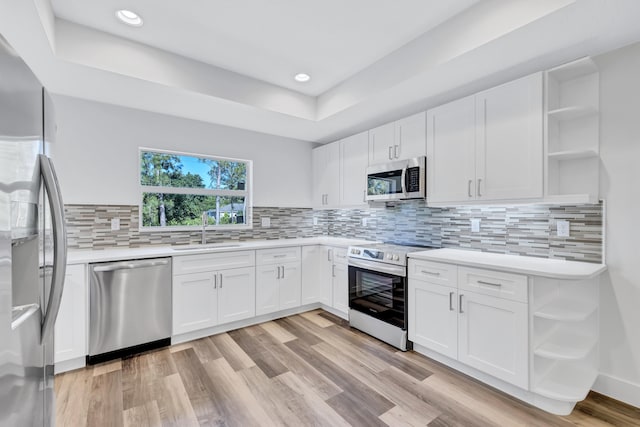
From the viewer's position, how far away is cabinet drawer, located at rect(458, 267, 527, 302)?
79.2 inches

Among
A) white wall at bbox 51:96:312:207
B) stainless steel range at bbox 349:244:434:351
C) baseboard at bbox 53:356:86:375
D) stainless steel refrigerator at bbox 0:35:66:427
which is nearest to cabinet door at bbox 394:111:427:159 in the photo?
stainless steel range at bbox 349:244:434:351

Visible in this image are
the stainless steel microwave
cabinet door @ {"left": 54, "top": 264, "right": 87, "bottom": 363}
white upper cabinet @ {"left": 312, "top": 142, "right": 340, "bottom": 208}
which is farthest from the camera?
white upper cabinet @ {"left": 312, "top": 142, "right": 340, "bottom": 208}

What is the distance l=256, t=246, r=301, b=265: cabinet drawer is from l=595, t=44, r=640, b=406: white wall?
2.74 meters

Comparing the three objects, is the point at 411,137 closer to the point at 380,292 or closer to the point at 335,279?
the point at 380,292

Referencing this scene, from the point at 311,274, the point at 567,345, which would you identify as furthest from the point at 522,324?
the point at 311,274

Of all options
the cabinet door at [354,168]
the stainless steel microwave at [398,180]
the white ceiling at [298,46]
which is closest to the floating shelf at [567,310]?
the stainless steel microwave at [398,180]

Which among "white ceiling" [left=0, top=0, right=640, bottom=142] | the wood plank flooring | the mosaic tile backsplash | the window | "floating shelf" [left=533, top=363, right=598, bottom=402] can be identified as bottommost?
the wood plank flooring

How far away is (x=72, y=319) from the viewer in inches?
94.2

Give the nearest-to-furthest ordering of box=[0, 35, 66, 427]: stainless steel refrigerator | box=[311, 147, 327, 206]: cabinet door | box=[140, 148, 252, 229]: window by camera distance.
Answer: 1. box=[0, 35, 66, 427]: stainless steel refrigerator
2. box=[140, 148, 252, 229]: window
3. box=[311, 147, 327, 206]: cabinet door

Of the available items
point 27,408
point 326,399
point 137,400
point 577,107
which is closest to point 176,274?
point 137,400

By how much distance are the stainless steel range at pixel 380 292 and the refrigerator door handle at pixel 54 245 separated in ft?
7.80

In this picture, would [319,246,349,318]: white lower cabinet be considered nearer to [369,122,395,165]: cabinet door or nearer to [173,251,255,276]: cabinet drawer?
[173,251,255,276]: cabinet drawer

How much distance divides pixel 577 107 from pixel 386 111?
157 centimetres

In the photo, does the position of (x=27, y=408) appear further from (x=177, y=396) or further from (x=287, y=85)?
(x=287, y=85)
